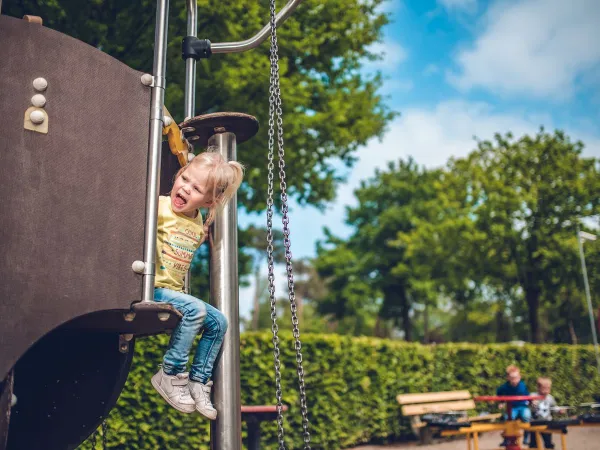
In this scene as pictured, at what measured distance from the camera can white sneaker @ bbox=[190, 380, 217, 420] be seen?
2.93m

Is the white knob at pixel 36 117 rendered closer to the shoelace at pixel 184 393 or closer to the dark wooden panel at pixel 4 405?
the dark wooden panel at pixel 4 405

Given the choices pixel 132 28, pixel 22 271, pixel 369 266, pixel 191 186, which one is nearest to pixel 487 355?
pixel 132 28

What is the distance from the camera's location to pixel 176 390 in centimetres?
293

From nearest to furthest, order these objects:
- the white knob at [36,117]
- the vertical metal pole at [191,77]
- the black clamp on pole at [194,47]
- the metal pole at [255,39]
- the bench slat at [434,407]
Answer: the white knob at [36,117], the vertical metal pole at [191,77], the black clamp on pole at [194,47], the metal pole at [255,39], the bench slat at [434,407]

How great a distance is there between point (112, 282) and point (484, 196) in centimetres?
2277

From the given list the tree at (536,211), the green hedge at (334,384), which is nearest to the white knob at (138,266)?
the green hedge at (334,384)

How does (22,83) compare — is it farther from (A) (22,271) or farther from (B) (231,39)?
(B) (231,39)

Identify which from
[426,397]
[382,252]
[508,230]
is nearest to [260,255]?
[382,252]

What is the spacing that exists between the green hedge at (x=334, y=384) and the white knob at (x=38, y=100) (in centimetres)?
541

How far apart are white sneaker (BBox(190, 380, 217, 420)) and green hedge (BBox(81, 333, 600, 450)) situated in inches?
178

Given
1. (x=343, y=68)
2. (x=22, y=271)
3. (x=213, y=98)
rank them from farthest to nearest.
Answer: (x=343, y=68) → (x=213, y=98) → (x=22, y=271)

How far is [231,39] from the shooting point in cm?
962

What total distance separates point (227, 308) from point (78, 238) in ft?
3.37

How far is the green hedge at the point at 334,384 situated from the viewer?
7500 mm
